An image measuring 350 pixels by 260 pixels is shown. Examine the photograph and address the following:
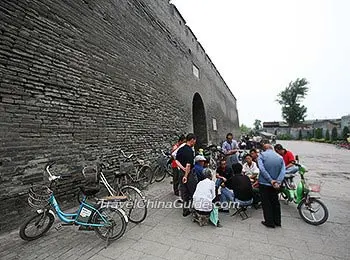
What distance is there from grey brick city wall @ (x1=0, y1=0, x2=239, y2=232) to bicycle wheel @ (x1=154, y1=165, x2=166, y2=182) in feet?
2.14

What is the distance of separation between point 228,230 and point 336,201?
120 inches

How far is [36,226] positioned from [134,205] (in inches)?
58.9

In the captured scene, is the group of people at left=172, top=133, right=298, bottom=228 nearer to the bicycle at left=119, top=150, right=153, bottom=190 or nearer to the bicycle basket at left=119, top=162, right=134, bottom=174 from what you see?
the bicycle at left=119, top=150, right=153, bottom=190

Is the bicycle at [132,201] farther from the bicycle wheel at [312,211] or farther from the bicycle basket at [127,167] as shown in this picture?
the bicycle wheel at [312,211]

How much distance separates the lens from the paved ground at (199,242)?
254 centimetres

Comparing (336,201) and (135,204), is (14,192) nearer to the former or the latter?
(135,204)

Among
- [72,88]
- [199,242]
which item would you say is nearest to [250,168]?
[199,242]

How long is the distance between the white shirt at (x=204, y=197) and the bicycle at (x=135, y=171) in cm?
227

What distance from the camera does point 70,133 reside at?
4090mm

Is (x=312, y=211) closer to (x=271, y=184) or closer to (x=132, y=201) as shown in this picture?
(x=271, y=184)

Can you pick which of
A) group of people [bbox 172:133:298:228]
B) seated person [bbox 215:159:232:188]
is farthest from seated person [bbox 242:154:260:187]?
seated person [bbox 215:159:232:188]

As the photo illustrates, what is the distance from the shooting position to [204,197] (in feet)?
11.1

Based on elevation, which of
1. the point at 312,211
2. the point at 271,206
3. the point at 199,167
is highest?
the point at 199,167

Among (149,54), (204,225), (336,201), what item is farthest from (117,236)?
(149,54)
